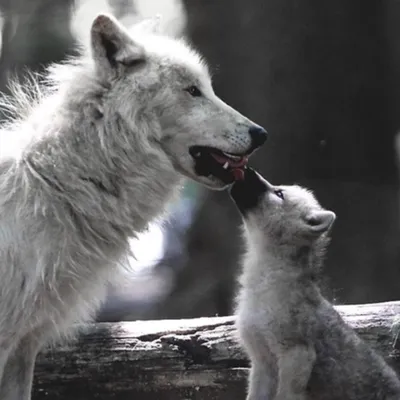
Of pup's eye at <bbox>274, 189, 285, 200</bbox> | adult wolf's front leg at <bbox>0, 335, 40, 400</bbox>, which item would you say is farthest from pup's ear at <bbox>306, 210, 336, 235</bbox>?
adult wolf's front leg at <bbox>0, 335, 40, 400</bbox>

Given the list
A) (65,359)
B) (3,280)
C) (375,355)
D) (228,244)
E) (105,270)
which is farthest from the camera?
(228,244)

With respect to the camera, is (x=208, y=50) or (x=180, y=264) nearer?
(x=208, y=50)

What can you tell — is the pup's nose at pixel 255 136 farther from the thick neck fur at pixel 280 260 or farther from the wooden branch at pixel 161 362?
the wooden branch at pixel 161 362

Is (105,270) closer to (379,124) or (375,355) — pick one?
(375,355)

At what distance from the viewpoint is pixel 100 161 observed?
161 inches

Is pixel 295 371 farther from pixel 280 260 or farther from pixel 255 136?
pixel 255 136

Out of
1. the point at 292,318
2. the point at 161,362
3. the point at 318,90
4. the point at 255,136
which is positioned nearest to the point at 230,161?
the point at 255,136

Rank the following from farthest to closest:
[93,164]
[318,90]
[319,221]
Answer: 1. [318,90]
2. [319,221]
3. [93,164]

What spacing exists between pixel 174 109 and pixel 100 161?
0.44 meters

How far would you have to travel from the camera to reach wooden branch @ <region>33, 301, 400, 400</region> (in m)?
4.84

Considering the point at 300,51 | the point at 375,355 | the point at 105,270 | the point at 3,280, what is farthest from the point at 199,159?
the point at 300,51

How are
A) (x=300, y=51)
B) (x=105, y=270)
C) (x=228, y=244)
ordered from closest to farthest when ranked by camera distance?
(x=105, y=270), (x=300, y=51), (x=228, y=244)

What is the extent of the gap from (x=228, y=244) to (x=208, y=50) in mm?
2188

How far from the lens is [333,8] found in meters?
9.16
